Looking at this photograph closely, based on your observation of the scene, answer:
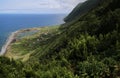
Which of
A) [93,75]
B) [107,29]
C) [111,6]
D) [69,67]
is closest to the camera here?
[93,75]

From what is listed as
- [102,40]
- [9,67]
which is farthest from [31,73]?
[102,40]

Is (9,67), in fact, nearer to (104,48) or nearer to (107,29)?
(104,48)

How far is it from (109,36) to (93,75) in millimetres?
10889

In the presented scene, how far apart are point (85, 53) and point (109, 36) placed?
4672 millimetres

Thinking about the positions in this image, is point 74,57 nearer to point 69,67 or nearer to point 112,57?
point 69,67

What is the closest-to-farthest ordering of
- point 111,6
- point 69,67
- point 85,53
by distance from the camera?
point 69,67
point 85,53
point 111,6

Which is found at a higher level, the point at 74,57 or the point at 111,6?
the point at 111,6

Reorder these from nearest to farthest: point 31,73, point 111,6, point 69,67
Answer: point 31,73 < point 69,67 < point 111,6

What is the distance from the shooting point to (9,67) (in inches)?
1292

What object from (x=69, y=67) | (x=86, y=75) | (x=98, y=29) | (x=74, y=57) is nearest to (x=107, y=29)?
(x=98, y=29)

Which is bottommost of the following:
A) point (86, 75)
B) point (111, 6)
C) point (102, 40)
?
point (86, 75)

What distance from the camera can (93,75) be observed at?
87.2ft

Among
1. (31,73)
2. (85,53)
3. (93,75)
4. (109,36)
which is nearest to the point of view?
(93,75)

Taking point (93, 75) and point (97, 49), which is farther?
point (97, 49)
